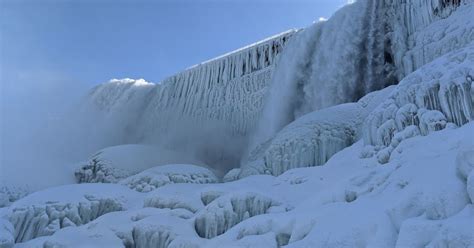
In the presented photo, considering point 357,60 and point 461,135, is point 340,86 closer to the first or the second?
point 357,60

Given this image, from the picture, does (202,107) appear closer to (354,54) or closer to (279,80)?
(279,80)

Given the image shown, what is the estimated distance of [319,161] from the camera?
9.15 meters

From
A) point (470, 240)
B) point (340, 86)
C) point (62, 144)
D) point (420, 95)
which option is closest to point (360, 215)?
point (470, 240)

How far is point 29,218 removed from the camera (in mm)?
7734

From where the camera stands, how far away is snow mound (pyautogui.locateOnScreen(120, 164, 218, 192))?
1002cm

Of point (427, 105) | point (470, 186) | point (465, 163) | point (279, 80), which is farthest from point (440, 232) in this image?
point (279, 80)

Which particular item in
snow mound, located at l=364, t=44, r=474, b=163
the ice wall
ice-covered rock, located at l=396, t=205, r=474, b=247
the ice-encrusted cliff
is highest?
the ice wall

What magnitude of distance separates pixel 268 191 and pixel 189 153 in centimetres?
1172

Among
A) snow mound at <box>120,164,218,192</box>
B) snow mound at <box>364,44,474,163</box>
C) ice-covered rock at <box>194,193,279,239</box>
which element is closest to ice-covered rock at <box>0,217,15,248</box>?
ice-covered rock at <box>194,193,279,239</box>

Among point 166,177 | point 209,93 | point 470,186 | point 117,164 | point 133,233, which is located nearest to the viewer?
point 470,186

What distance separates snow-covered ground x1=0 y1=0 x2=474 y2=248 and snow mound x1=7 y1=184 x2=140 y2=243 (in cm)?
2

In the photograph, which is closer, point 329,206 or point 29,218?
point 329,206

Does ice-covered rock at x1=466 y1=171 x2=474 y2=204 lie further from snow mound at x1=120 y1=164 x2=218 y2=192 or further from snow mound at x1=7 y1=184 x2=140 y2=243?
snow mound at x1=120 y1=164 x2=218 y2=192

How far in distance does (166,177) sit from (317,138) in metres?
3.18
